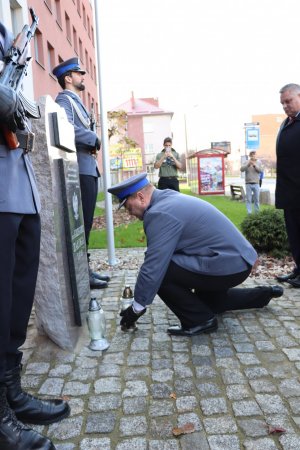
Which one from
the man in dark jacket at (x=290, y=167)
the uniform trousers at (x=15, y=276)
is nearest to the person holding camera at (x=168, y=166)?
the man in dark jacket at (x=290, y=167)

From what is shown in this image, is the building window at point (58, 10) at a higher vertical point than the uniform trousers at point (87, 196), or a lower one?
higher

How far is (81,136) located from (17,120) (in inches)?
95.2

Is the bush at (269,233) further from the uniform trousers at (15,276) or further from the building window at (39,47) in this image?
the building window at (39,47)

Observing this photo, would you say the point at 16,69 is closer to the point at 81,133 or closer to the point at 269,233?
the point at 81,133

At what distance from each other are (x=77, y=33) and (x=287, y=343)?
28.9 meters

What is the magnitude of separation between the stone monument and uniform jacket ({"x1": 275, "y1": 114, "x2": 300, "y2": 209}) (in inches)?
93.8

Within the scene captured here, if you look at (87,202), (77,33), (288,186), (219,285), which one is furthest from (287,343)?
(77,33)

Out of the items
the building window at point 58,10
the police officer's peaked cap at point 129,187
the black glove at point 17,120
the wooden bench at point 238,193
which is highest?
the building window at point 58,10

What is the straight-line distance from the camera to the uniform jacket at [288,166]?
457cm

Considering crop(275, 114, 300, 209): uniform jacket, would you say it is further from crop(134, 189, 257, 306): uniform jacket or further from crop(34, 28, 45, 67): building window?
crop(34, 28, 45, 67): building window

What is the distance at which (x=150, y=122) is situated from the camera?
61.3 m

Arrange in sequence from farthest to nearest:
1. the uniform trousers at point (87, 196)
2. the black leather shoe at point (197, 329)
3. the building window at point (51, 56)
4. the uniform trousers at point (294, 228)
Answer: the building window at point (51, 56) < the uniform trousers at point (294, 228) < the uniform trousers at point (87, 196) < the black leather shoe at point (197, 329)

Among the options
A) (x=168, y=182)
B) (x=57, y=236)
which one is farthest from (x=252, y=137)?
(x=57, y=236)

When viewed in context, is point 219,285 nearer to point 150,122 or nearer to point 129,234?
point 129,234
